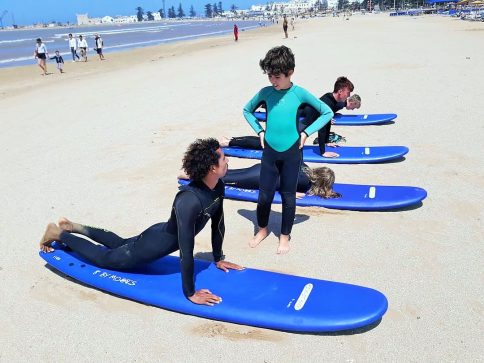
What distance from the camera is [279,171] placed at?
4160mm

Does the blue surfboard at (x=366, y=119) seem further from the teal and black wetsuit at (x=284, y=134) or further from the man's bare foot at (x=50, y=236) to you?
the man's bare foot at (x=50, y=236)

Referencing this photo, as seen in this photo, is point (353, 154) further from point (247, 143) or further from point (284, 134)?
point (284, 134)

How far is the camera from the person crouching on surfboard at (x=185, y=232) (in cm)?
309

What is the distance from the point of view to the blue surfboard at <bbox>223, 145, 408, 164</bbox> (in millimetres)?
6689

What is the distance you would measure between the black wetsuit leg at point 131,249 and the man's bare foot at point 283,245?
124cm

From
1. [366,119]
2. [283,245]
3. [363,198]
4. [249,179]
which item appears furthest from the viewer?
[366,119]

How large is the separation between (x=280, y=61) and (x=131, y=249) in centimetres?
206

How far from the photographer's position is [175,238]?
3.45 m

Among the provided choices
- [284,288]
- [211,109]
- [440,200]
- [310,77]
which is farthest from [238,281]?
[310,77]

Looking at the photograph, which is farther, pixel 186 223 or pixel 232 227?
pixel 232 227

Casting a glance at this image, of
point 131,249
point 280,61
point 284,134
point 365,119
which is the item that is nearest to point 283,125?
point 284,134

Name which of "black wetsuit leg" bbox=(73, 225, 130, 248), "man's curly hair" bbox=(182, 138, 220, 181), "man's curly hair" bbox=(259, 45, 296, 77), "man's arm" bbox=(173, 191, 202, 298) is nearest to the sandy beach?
"black wetsuit leg" bbox=(73, 225, 130, 248)

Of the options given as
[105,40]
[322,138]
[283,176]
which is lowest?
[322,138]

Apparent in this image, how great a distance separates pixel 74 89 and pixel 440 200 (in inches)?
509
